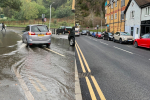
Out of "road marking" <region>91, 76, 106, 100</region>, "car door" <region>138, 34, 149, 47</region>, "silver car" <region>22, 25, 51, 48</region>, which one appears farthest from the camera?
"car door" <region>138, 34, 149, 47</region>

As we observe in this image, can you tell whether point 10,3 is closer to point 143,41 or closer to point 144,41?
point 143,41

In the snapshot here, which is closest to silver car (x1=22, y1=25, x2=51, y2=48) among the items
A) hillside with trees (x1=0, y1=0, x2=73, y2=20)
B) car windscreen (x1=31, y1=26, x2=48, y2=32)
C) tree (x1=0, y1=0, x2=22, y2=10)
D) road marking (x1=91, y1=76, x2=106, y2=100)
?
car windscreen (x1=31, y1=26, x2=48, y2=32)

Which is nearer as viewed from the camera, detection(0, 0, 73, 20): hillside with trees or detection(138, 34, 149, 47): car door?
detection(138, 34, 149, 47): car door

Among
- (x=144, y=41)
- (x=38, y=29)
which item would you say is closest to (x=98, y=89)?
(x=38, y=29)

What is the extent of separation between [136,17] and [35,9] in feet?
53.8

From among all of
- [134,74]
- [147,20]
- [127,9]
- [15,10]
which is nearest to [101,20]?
[127,9]

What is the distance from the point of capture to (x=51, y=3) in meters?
17.4

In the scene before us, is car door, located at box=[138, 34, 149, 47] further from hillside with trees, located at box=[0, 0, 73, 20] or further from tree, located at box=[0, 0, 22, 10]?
tree, located at box=[0, 0, 22, 10]

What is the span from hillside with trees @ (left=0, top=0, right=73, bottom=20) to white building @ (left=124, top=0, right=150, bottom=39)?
43.0 ft

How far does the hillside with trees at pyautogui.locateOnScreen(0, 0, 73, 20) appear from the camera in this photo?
1634cm

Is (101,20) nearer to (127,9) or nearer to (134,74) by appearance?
(127,9)

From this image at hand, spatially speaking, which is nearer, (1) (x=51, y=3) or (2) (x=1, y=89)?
(2) (x=1, y=89)

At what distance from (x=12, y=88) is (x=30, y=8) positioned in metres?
17.7

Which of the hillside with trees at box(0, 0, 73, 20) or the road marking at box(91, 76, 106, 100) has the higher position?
the hillside with trees at box(0, 0, 73, 20)
